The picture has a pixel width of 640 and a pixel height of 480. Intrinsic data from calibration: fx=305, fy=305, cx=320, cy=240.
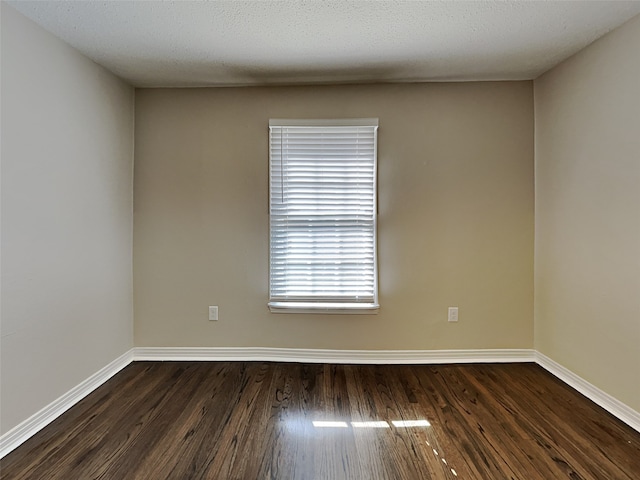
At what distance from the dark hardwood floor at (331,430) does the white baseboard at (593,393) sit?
0.17ft

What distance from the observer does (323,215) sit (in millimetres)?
2539

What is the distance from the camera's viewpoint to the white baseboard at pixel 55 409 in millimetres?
1596

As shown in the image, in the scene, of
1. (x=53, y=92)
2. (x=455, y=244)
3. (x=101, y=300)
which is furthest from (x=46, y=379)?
(x=455, y=244)

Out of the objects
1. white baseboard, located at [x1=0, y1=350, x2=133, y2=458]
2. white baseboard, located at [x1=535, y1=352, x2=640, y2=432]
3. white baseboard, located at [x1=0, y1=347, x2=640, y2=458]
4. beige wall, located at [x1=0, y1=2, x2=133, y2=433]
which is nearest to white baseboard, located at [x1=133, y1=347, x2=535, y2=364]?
white baseboard, located at [x1=0, y1=347, x2=640, y2=458]

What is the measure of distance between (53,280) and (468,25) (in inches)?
114

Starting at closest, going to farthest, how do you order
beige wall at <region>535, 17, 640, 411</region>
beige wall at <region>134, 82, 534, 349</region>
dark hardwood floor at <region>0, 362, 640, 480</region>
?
dark hardwood floor at <region>0, 362, 640, 480</region>
beige wall at <region>535, 17, 640, 411</region>
beige wall at <region>134, 82, 534, 349</region>

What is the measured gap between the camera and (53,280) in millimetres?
1844

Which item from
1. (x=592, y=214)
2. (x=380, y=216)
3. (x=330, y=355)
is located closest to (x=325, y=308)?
(x=330, y=355)

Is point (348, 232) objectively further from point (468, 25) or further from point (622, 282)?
point (622, 282)

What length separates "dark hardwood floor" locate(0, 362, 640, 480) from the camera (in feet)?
4.80

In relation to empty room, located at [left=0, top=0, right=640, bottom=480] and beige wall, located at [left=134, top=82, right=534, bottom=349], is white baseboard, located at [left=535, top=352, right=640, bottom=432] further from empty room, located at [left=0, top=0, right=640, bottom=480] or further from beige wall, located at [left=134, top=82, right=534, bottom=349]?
beige wall, located at [left=134, top=82, right=534, bottom=349]

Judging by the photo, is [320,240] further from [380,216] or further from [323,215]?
[380,216]

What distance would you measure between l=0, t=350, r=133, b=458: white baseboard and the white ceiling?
2229mm

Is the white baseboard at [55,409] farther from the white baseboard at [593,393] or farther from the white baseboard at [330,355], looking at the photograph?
the white baseboard at [593,393]
